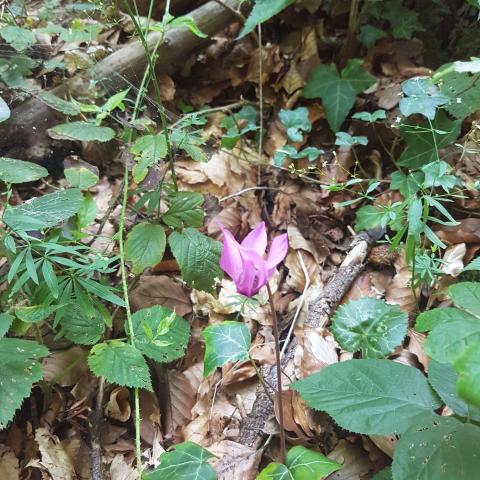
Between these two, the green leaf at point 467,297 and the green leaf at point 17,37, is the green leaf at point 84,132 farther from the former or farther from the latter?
the green leaf at point 467,297

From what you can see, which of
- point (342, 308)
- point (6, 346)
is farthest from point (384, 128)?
point (6, 346)

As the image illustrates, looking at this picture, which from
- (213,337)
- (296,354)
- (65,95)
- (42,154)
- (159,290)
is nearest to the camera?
(213,337)

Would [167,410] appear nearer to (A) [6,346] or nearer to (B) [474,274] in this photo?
(A) [6,346]

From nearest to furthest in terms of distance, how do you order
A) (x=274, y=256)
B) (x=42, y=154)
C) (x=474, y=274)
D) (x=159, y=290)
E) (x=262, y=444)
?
(x=274, y=256) → (x=262, y=444) → (x=474, y=274) → (x=159, y=290) → (x=42, y=154)

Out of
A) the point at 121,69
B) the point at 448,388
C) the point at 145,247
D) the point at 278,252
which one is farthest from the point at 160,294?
the point at 121,69

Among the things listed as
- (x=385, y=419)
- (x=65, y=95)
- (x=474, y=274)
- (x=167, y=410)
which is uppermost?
(x=65, y=95)

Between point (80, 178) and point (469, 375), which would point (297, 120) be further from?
point (469, 375)

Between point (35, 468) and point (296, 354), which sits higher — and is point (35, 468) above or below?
below

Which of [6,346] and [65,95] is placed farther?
[65,95]

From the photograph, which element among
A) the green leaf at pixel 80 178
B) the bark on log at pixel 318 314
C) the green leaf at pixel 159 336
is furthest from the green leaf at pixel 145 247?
the bark on log at pixel 318 314
